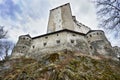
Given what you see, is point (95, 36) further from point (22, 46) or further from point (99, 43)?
point (22, 46)

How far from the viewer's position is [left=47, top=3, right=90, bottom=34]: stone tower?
1176 inches

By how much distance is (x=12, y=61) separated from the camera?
71.1ft

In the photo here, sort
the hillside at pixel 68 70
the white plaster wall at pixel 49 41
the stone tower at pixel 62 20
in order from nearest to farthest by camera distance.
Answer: the hillside at pixel 68 70 → the white plaster wall at pixel 49 41 → the stone tower at pixel 62 20

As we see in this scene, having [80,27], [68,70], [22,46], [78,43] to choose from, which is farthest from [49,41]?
[80,27]

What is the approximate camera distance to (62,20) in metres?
30.5

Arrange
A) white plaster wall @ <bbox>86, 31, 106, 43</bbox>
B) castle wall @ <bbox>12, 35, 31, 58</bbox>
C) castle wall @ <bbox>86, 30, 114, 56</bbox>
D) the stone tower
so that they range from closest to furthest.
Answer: castle wall @ <bbox>86, 30, 114, 56</bbox> → castle wall @ <bbox>12, 35, 31, 58</bbox> → white plaster wall @ <bbox>86, 31, 106, 43</bbox> → the stone tower

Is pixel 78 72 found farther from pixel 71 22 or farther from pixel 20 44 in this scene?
pixel 71 22

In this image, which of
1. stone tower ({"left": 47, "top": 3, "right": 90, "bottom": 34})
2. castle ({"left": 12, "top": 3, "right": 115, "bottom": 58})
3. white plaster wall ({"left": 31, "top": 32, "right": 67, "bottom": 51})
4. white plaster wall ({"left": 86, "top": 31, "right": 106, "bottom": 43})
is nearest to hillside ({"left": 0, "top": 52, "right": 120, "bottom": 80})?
castle ({"left": 12, "top": 3, "right": 115, "bottom": 58})

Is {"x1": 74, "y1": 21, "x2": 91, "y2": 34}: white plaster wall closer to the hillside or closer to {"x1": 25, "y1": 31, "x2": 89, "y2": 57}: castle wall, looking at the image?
{"x1": 25, "y1": 31, "x2": 89, "y2": 57}: castle wall

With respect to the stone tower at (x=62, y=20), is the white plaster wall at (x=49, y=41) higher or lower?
lower

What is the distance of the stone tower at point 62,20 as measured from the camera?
29.9 m

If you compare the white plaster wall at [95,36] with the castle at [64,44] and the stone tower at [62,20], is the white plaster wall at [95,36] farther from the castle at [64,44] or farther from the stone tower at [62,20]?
the stone tower at [62,20]

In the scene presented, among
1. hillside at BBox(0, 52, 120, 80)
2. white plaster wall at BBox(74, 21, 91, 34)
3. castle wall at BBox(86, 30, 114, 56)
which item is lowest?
hillside at BBox(0, 52, 120, 80)

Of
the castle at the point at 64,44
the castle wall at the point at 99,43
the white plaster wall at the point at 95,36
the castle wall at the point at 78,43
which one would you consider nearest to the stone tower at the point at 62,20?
the castle at the point at 64,44
